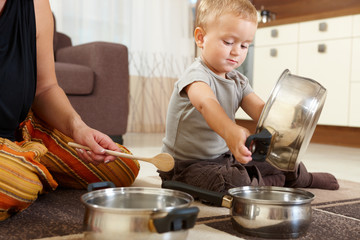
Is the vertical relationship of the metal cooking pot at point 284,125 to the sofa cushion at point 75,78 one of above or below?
below

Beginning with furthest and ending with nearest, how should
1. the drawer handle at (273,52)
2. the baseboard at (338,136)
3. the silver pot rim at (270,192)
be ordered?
the drawer handle at (273,52)
the baseboard at (338,136)
the silver pot rim at (270,192)

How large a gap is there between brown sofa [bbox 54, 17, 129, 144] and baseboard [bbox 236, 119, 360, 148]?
59.1 inches

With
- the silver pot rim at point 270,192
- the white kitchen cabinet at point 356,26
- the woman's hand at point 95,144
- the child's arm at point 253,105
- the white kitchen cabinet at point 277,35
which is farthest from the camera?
the white kitchen cabinet at point 277,35

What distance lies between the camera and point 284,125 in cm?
78

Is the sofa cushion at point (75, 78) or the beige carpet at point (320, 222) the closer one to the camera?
the beige carpet at point (320, 222)

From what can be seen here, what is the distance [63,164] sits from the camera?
1.15 m

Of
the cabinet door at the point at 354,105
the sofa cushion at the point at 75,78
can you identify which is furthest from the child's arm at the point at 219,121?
the cabinet door at the point at 354,105

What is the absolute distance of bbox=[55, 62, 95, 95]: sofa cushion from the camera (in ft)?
7.13

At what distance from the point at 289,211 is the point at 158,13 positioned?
10.4 feet

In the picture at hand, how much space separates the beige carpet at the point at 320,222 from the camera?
746 mm

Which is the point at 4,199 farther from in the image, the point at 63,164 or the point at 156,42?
the point at 156,42

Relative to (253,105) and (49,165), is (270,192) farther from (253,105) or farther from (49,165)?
(49,165)

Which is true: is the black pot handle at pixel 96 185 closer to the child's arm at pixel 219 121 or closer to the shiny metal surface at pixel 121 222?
the shiny metal surface at pixel 121 222

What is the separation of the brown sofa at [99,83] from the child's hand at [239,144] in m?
1.53
